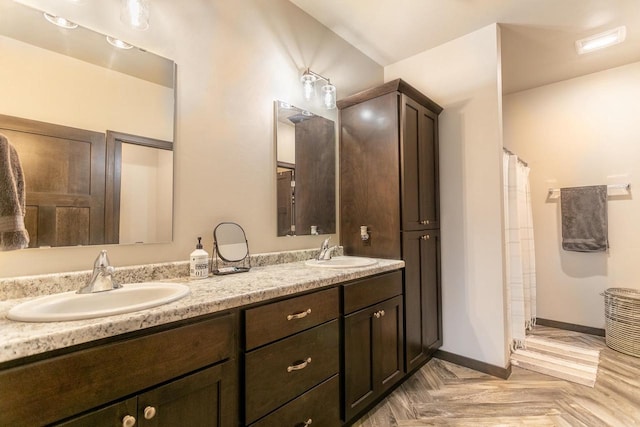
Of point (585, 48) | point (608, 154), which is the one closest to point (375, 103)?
point (585, 48)

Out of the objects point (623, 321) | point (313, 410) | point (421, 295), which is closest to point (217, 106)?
point (313, 410)

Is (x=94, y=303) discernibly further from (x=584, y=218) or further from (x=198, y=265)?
(x=584, y=218)

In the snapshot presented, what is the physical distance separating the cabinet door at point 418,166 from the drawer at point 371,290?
0.40 meters

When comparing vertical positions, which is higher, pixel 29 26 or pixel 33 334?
pixel 29 26

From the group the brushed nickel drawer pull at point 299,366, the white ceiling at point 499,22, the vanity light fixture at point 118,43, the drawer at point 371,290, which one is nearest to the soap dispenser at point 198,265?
the brushed nickel drawer pull at point 299,366

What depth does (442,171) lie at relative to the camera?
8.20 ft

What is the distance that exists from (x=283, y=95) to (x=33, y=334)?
1730 mm

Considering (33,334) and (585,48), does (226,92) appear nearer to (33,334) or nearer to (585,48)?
(33,334)

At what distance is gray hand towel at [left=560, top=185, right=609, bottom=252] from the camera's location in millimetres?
2840

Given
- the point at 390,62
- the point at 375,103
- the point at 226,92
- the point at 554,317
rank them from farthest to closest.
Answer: the point at 554,317
the point at 390,62
the point at 375,103
the point at 226,92

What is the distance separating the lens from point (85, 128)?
3.89ft

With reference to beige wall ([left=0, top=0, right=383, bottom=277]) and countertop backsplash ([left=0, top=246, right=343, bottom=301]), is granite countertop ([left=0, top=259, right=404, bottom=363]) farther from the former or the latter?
beige wall ([left=0, top=0, right=383, bottom=277])

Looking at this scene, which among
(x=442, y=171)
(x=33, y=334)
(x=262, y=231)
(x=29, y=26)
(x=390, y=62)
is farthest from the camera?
(x=390, y=62)

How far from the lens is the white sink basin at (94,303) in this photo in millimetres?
774
